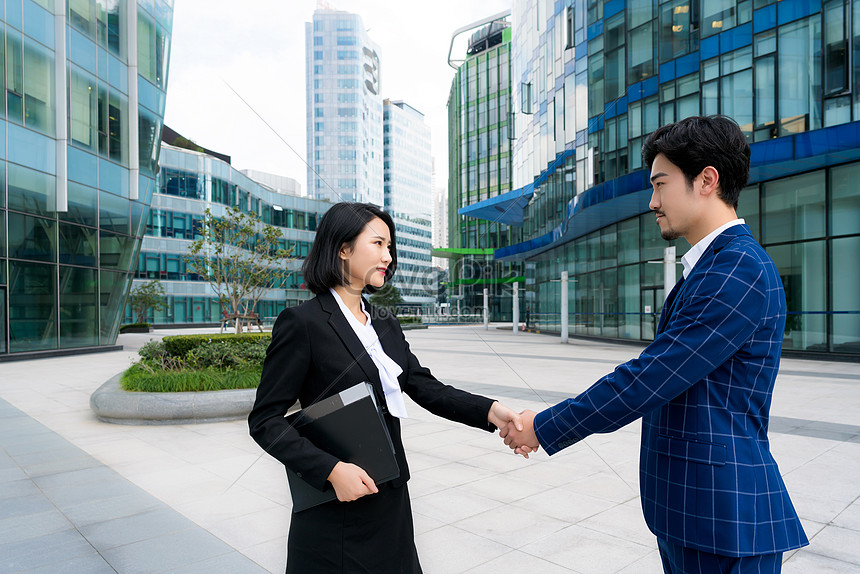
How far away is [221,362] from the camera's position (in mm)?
10367

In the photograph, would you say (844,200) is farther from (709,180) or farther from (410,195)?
(410,195)

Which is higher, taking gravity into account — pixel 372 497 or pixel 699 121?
pixel 699 121

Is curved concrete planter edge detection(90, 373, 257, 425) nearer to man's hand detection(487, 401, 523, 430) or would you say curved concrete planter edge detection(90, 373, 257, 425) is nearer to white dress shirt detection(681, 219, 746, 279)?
man's hand detection(487, 401, 523, 430)

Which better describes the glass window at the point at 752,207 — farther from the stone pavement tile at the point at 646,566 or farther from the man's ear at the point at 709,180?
the man's ear at the point at 709,180

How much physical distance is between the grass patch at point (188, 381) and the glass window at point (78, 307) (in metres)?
14.5

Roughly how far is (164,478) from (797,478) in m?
6.25

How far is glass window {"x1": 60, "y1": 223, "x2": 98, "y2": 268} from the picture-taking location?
21130mm

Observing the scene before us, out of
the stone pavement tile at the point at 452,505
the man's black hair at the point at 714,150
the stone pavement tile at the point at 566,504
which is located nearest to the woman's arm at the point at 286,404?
the man's black hair at the point at 714,150

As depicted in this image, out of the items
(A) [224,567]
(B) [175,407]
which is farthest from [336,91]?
(A) [224,567]

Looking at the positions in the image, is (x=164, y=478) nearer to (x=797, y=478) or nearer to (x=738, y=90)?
(x=797, y=478)

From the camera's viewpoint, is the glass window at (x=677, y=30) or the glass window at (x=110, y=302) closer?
the glass window at (x=677, y=30)

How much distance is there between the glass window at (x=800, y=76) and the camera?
55.0 feet

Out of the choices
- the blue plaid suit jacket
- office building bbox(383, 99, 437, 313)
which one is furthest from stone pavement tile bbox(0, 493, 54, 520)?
office building bbox(383, 99, 437, 313)

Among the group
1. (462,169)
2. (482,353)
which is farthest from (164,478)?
(462,169)
